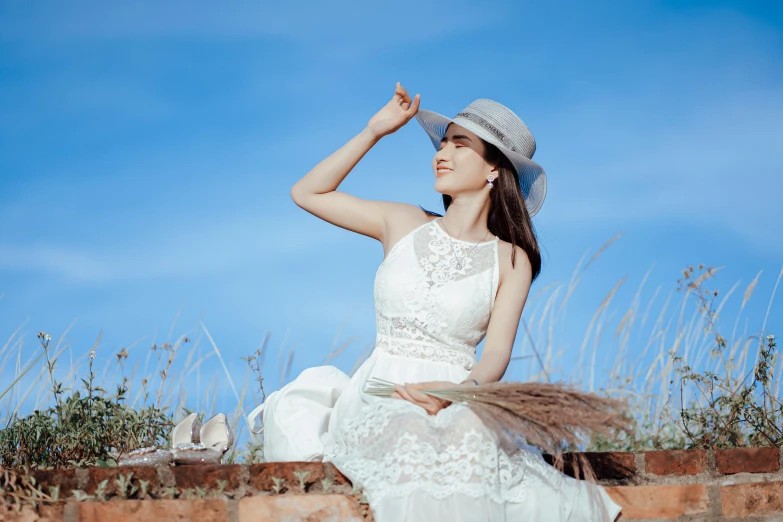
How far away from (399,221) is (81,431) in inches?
70.6

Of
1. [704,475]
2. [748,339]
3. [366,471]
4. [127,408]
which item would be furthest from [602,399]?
[748,339]

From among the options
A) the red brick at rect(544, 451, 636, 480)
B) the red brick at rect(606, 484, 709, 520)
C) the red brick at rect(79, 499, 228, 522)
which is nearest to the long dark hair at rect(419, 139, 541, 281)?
the red brick at rect(544, 451, 636, 480)

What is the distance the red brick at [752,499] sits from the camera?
3541 mm

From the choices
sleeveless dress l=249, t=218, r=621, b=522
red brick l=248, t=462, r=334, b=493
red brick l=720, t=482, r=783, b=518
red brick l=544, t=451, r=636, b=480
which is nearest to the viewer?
sleeveless dress l=249, t=218, r=621, b=522

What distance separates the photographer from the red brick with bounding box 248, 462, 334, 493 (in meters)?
2.91

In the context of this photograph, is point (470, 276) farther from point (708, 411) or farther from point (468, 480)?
point (708, 411)

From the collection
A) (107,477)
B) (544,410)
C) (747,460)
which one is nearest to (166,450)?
(107,477)

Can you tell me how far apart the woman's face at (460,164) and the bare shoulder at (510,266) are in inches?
11.5

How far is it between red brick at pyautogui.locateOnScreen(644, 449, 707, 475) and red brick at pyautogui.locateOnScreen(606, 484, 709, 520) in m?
0.06

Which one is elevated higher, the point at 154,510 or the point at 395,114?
the point at 395,114

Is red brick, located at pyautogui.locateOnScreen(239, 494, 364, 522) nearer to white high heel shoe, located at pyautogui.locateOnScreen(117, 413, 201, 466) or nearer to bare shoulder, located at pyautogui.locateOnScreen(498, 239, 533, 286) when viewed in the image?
white high heel shoe, located at pyautogui.locateOnScreen(117, 413, 201, 466)

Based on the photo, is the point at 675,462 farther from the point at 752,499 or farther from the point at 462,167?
the point at 462,167

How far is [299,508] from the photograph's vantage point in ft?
9.45

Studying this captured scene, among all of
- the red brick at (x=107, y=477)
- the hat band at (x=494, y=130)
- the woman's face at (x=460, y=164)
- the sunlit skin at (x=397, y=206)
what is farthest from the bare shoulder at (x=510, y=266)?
the red brick at (x=107, y=477)
